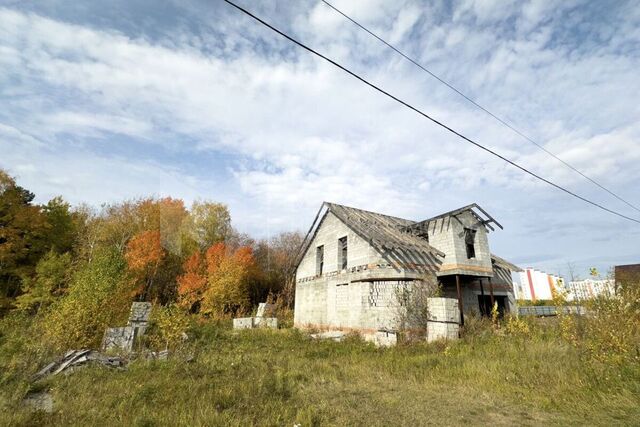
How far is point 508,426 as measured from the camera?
15.5 ft

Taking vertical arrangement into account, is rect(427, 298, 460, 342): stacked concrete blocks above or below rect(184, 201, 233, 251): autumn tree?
below

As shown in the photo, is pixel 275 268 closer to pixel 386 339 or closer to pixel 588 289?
pixel 386 339

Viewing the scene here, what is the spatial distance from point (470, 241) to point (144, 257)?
2705 cm

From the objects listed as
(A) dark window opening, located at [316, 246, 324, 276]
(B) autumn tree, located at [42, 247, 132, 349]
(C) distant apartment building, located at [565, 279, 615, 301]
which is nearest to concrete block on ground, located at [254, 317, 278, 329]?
(A) dark window opening, located at [316, 246, 324, 276]

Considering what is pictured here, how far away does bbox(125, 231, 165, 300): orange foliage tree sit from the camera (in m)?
26.8

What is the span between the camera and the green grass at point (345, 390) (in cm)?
480

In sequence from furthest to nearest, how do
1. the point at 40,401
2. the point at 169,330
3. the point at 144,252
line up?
the point at 144,252
the point at 169,330
the point at 40,401

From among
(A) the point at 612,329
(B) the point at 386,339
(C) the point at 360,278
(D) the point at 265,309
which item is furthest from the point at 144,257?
(A) the point at 612,329

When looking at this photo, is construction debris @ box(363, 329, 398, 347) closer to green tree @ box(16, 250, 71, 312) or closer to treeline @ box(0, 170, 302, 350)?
treeline @ box(0, 170, 302, 350)

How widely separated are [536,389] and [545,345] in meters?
3.12

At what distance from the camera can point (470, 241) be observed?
17.6m

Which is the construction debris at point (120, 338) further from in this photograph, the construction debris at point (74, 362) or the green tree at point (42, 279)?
the green tree at point (42, 279)

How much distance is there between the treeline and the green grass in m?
2.18

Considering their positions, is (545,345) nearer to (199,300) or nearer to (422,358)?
(422,358)
